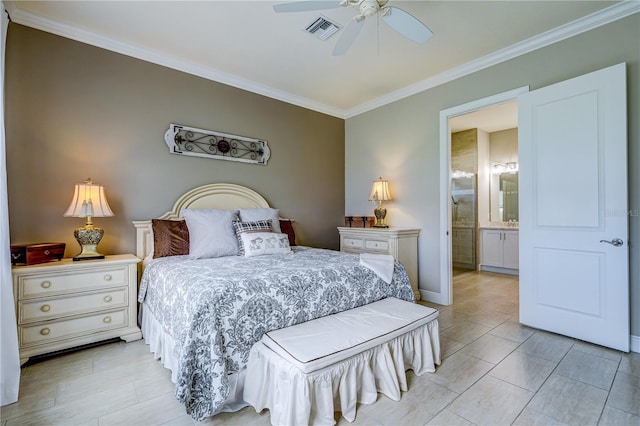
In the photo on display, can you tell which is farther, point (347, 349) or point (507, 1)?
point (507, 1)

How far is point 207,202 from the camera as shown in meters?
3.43

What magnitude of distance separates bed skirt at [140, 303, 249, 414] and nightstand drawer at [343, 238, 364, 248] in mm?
2566

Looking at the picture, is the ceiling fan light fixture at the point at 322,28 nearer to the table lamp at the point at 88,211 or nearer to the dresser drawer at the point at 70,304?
the table lamp at the point at 88,211

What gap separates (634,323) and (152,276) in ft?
13.0

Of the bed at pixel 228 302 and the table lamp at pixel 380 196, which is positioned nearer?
the bed at pixel 228 302

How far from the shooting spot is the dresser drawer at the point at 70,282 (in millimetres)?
2195

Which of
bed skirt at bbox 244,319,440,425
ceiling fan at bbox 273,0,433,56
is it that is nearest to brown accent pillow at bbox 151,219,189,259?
bed skirt at bbox 244,319,440,425

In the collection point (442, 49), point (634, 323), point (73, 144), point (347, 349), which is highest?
point (442, 49)

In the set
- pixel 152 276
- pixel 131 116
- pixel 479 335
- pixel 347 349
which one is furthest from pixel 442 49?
pixel 152 276

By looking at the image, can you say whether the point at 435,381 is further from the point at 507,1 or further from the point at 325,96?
the point at 325,96

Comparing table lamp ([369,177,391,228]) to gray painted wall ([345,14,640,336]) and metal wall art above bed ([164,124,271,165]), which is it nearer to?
gray painted wall ([345,14,640,336])

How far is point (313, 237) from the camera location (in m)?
4.47

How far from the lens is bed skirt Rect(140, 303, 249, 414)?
1673 mm

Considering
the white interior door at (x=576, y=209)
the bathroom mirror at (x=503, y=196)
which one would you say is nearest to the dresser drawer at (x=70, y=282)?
the white interior door at (x=576, y=209)
